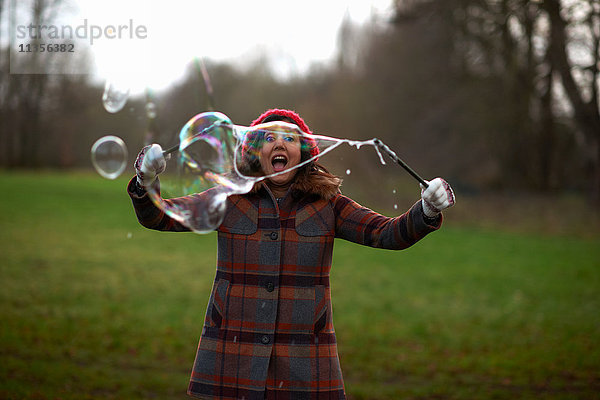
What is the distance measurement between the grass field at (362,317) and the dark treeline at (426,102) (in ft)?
16.5

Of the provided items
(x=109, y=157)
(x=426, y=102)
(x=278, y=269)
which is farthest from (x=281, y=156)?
(x=426, y=102)

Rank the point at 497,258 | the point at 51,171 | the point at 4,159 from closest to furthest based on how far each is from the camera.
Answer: the point at 497,258
the point at 4,159
the point at 51,171

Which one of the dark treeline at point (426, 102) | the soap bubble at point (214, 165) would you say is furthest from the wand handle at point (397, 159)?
the dark treeline at point (426, 102)

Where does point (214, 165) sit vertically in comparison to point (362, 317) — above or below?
above

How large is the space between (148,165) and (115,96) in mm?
1562

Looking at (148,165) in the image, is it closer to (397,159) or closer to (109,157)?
(397,159)

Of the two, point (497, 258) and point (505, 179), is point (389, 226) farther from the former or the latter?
point (505, 179)

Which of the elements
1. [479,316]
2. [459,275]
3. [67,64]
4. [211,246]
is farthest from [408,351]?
[67,64]

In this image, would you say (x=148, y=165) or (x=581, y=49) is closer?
(x=148, y=165)

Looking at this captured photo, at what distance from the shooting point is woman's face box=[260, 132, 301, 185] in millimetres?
2543

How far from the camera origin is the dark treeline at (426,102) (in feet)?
57.5

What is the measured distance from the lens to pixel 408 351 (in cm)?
592

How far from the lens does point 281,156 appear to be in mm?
2543

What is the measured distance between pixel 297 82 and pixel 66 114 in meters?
10.1
